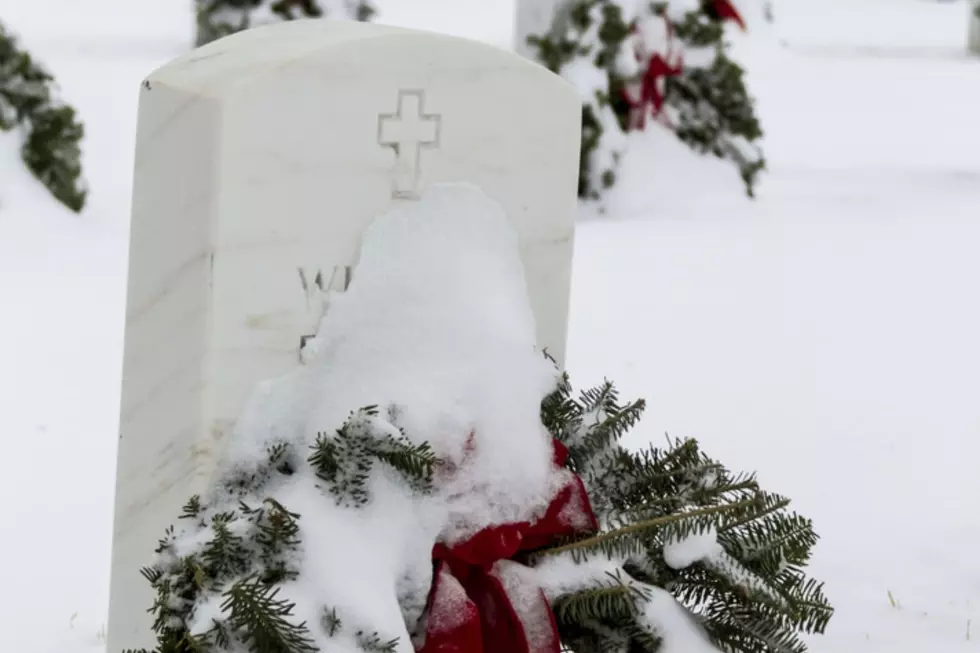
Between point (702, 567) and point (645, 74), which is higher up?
point (702, 567)

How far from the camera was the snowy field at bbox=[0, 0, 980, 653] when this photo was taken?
2924mm

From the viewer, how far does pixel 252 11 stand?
6695mm

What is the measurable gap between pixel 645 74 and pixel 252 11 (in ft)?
5.86

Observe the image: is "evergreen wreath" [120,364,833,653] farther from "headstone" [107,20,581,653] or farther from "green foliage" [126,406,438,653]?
"headstone" [107,20,581,653]

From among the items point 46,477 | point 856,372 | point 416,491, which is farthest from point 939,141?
point 416,491

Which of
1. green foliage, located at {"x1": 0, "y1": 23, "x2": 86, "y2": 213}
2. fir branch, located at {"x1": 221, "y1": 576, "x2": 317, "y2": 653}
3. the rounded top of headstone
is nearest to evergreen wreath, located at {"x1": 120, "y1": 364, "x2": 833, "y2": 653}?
fir branch, located at {"x1": 221, "y1": 576, "x2": 317, "y2": 653}

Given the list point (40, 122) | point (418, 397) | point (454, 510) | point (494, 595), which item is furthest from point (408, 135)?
point (40, 122)

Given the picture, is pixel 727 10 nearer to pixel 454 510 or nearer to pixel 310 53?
pixel 310 53

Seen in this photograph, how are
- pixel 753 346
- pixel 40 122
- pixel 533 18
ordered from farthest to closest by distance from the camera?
pixel 533 18, pixel 40 122, pixel 753 346

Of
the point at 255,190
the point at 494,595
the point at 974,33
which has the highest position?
the point at 255,190

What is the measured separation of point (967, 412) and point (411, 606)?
111 inches

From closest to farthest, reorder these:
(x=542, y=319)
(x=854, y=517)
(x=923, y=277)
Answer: (x=542, y=319) → (x=854, y=517) → (x=923, y=277)

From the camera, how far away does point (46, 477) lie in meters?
3.28

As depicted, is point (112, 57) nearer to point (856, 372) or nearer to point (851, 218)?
point (851, 218)
